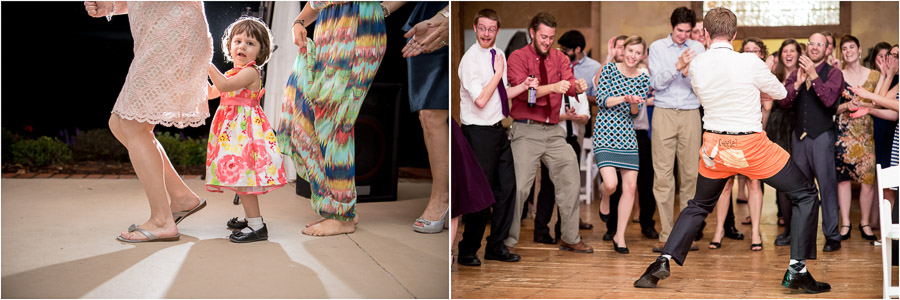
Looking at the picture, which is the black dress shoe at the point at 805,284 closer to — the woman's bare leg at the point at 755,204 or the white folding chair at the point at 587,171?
the woman's bare leg at the point at 755,204

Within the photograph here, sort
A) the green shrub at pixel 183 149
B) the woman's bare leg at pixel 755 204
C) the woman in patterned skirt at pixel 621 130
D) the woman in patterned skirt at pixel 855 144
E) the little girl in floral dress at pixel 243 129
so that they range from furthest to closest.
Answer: the woman in patterned skirt at pixel 855 144
the woman's bare leg at pixel 755 204
the woman in patterned skirt at pixel 621 130
the green shrub at pixel 183 149
the little girl in floral dress at pixel 243 129

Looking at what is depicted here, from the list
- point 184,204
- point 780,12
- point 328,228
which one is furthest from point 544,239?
point 780,12

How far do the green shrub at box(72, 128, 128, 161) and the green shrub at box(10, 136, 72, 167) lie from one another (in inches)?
1.7

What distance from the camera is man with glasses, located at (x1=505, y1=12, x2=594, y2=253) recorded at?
13.9ft

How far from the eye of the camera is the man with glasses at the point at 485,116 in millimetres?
3916

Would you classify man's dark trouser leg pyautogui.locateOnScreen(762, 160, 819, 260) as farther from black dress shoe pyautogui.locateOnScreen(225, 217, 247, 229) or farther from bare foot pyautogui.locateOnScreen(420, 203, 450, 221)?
black dress shoe pyautogui.locateOnScreen(225, 217, 247, 229)

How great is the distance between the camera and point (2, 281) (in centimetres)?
245

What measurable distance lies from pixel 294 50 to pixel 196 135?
0.63 m

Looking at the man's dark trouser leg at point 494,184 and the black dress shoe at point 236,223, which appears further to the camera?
the man's dark trouser leg at point 494,184

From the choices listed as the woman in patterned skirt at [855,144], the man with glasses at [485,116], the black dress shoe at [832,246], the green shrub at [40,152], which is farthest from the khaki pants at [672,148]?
the green shrub at [40,152]

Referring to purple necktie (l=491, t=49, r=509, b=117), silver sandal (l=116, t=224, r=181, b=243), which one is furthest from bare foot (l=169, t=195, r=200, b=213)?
purple necktie (l=491, t=49, r=509, b=117)

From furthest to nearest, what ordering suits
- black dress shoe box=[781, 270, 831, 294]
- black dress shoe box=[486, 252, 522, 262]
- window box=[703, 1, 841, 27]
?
1. window box=[703, 1, 841, 27]
2. black dress shoe box=[486, 252, 522, 262]
3. black dress shoe box=[781, 270, 831, 294]

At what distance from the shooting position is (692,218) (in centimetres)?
357

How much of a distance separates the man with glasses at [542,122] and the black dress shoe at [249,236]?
163 cm
